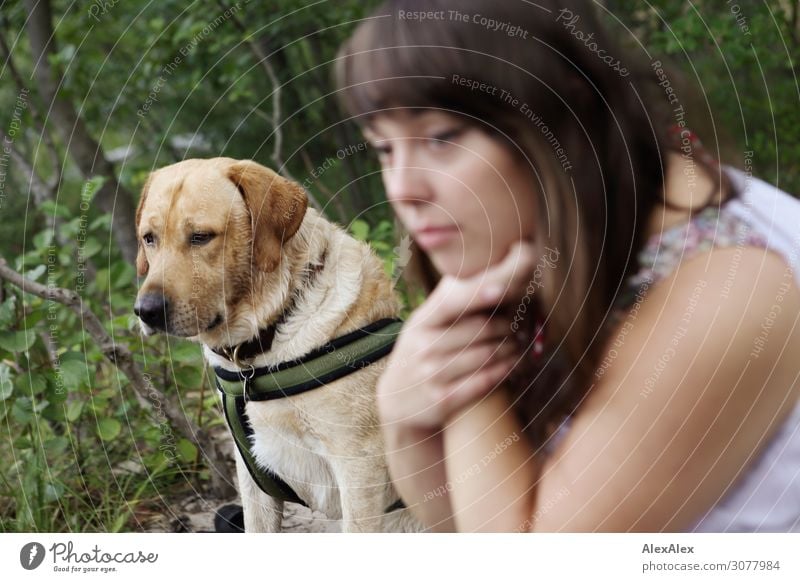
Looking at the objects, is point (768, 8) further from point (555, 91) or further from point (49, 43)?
point (49, 43)

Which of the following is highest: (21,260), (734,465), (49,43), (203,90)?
(49,43)

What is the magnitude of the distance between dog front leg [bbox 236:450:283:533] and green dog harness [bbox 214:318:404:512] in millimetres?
114

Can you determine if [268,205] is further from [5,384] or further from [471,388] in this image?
[5,384]

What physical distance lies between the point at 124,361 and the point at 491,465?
77 cm

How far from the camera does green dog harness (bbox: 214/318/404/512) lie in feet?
4.41

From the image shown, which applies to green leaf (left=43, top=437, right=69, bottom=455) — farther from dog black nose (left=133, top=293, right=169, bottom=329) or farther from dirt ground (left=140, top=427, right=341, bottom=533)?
dog black nose (left=133, top=293, right=169, bottom=329)

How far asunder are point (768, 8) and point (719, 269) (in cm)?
88

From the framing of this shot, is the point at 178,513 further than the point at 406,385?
Yes

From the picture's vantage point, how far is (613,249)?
127 centimetres

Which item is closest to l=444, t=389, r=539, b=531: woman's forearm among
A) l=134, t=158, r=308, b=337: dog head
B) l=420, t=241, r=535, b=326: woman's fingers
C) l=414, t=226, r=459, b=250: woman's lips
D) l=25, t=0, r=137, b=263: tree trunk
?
l=420, t=241, r=535, b=326: woman's fingers

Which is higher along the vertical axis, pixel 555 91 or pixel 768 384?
pixel 555 91

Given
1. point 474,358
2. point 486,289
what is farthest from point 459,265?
point 474,358
